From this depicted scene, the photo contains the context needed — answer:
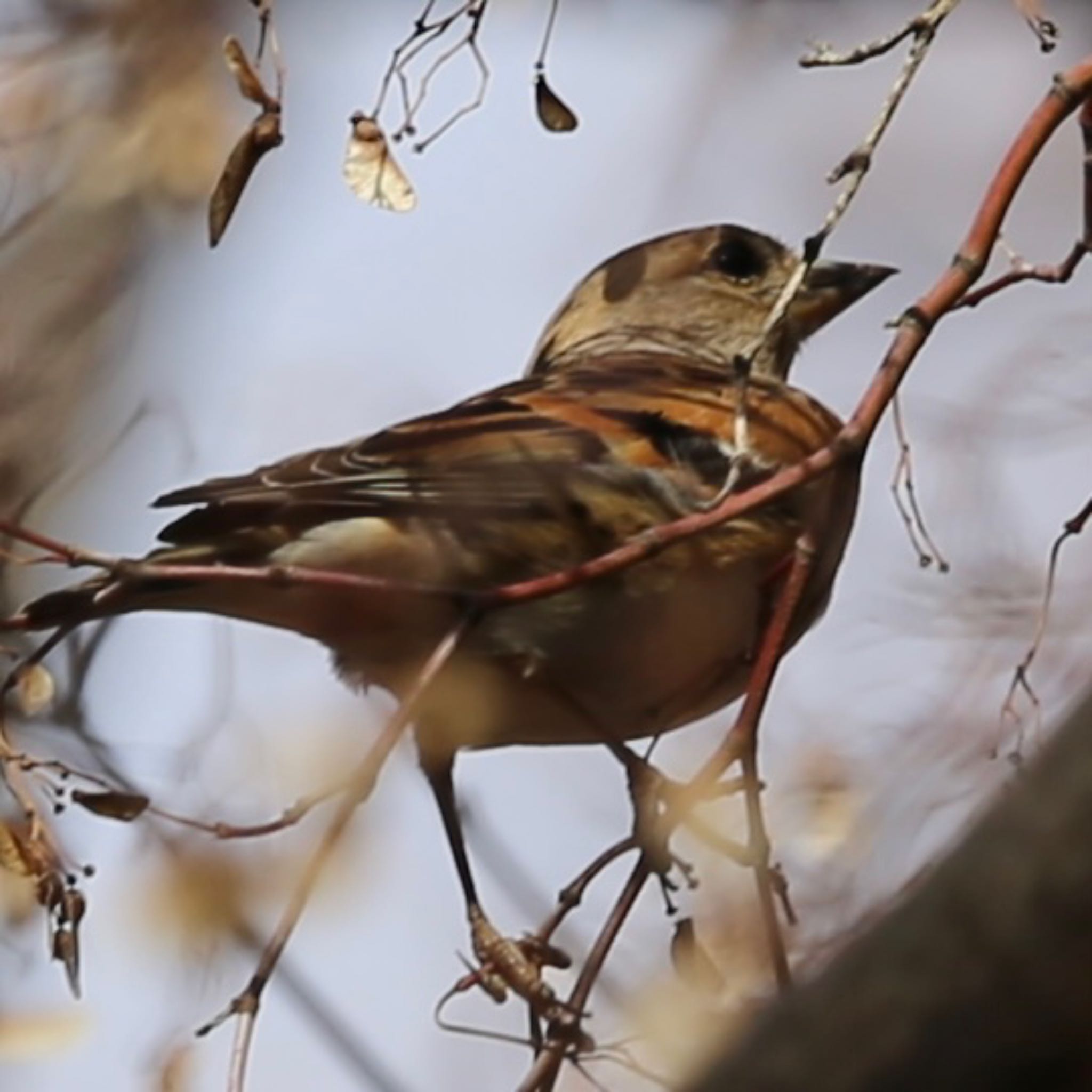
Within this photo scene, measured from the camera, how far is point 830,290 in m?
4.82

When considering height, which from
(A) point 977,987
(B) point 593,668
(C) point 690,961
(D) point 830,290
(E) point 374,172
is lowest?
(C) point 690,961

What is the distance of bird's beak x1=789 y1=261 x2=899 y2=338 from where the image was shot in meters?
4.77

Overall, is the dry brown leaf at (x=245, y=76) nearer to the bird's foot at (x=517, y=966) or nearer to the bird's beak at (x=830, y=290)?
the bird's foot at (x=517, y=966)

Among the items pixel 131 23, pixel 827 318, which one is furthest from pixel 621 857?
pixel 827 318

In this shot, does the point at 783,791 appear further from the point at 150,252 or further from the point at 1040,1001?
the point at 1040,1001

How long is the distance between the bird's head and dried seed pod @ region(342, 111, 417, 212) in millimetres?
1965

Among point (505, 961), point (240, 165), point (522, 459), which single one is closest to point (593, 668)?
point (522, 459)

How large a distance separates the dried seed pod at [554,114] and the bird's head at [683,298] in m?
1.87

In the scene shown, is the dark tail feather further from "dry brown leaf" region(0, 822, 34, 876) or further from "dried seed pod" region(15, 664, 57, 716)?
"dry brown leaf" region(0, 822, 34, 876)

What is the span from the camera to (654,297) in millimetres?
5188

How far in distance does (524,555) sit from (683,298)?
1.82 m

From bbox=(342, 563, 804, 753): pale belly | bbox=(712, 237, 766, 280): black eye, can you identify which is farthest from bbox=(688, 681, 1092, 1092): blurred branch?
bbox=(712, 237, 766, 280): black eye

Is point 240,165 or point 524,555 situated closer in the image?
point 240,165

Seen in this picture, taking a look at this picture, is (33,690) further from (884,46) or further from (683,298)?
(683,298)
